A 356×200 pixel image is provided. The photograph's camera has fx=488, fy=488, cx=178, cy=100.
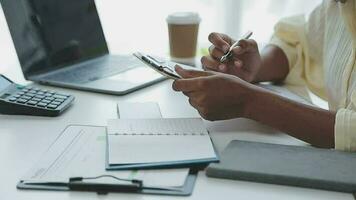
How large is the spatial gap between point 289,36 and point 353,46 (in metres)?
0.31

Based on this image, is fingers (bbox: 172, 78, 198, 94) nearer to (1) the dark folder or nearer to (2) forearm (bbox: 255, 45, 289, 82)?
(1) the dark folder

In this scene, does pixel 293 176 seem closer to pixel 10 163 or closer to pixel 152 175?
pixel 152 175

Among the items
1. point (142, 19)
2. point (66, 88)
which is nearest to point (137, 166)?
point (66, 88)

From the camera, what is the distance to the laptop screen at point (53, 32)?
1.11 metres

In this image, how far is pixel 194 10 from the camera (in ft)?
5.78

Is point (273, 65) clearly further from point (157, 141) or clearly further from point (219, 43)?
point (157, 141)

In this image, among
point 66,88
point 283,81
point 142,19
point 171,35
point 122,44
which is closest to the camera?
Answer: point 66,88

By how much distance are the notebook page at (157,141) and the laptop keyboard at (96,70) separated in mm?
321

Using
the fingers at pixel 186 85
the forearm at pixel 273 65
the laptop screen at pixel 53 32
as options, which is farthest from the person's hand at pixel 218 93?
the laptop screen at pixel 53 32

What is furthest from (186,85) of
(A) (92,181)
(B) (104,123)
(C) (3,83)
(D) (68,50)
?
(D) (68,50)

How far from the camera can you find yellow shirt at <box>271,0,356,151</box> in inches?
34.4

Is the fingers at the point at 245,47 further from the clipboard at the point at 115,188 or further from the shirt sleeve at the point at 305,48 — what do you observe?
the clipboard at the point at 115,188

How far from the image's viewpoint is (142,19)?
177cm

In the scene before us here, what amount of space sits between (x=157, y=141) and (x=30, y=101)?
12.2 inches
